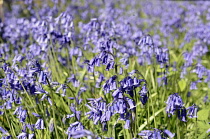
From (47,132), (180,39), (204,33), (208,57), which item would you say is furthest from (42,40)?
Result: (180,39)

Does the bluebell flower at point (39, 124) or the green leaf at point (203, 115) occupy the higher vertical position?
the bluebell flower at point (39, 124)

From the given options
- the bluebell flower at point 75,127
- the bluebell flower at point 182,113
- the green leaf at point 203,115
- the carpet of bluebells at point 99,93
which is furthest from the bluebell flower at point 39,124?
the green leaf at point 203,115

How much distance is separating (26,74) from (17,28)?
298 cm

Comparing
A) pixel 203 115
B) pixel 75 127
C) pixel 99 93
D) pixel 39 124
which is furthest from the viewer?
pixel 99 93

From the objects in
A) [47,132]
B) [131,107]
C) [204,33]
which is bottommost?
[47,132]

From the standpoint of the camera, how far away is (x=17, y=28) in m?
6.23

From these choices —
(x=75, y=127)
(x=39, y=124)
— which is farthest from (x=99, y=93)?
(x=75, y=127)

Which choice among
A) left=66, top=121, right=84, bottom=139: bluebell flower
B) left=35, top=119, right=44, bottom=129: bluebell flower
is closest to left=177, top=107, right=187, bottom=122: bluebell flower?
left=66, top=121, right=84, bottom=139: bluebell flower

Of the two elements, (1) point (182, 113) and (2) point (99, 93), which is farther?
(2) point (99, 93)

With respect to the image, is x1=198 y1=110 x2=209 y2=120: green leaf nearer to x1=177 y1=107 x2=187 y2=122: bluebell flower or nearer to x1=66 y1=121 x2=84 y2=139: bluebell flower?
x1=177 y1=107 x2=187 y2=122: bluebell flower

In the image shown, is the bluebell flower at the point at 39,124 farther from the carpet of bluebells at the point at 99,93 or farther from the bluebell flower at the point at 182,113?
the bluebell flower at the point at 182,113

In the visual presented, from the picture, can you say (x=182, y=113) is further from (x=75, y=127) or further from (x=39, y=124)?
(x=39, y=124)

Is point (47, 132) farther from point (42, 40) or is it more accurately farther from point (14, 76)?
point (42, 40)

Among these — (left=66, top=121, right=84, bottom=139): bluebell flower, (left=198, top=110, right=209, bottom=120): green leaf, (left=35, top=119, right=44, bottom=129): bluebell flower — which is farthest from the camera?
(left=198, top=110, right=209, bottom=120): green leaf
